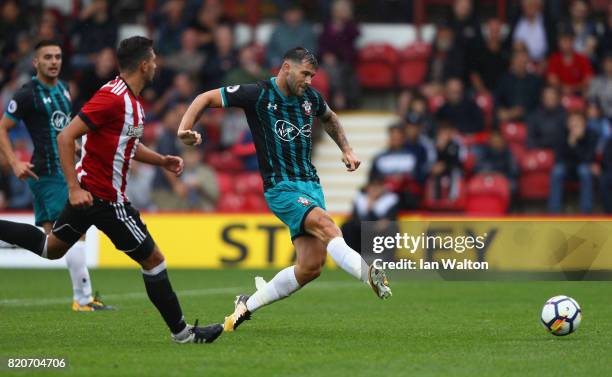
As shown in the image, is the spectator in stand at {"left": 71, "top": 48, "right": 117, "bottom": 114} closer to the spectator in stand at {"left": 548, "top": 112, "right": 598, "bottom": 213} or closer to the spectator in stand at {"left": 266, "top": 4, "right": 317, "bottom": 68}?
the spectator in stand at {"left": 266, "top": 4, "right": 317, "bottom": 68}

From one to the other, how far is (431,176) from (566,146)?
214cm

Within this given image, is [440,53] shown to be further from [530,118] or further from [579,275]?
[579,275]

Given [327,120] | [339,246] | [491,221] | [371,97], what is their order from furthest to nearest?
[371,97], [491,221], [327,120], [339,246]

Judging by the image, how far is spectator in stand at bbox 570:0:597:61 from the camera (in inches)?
793

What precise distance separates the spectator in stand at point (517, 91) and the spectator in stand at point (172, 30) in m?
6.06

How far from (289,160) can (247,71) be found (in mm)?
11178

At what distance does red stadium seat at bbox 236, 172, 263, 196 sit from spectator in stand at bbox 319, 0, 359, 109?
2466 millimetres

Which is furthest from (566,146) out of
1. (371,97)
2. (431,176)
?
(371,97)

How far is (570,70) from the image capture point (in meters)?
19.9

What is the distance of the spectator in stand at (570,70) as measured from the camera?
19766mm

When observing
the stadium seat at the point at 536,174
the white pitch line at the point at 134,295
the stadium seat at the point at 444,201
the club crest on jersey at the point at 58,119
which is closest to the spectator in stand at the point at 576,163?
the stadium seat at the point at 536,174

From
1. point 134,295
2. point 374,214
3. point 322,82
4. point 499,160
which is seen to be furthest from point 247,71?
point 134,295

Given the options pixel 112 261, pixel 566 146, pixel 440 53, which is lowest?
pixel 112 261

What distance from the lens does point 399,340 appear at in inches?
351
